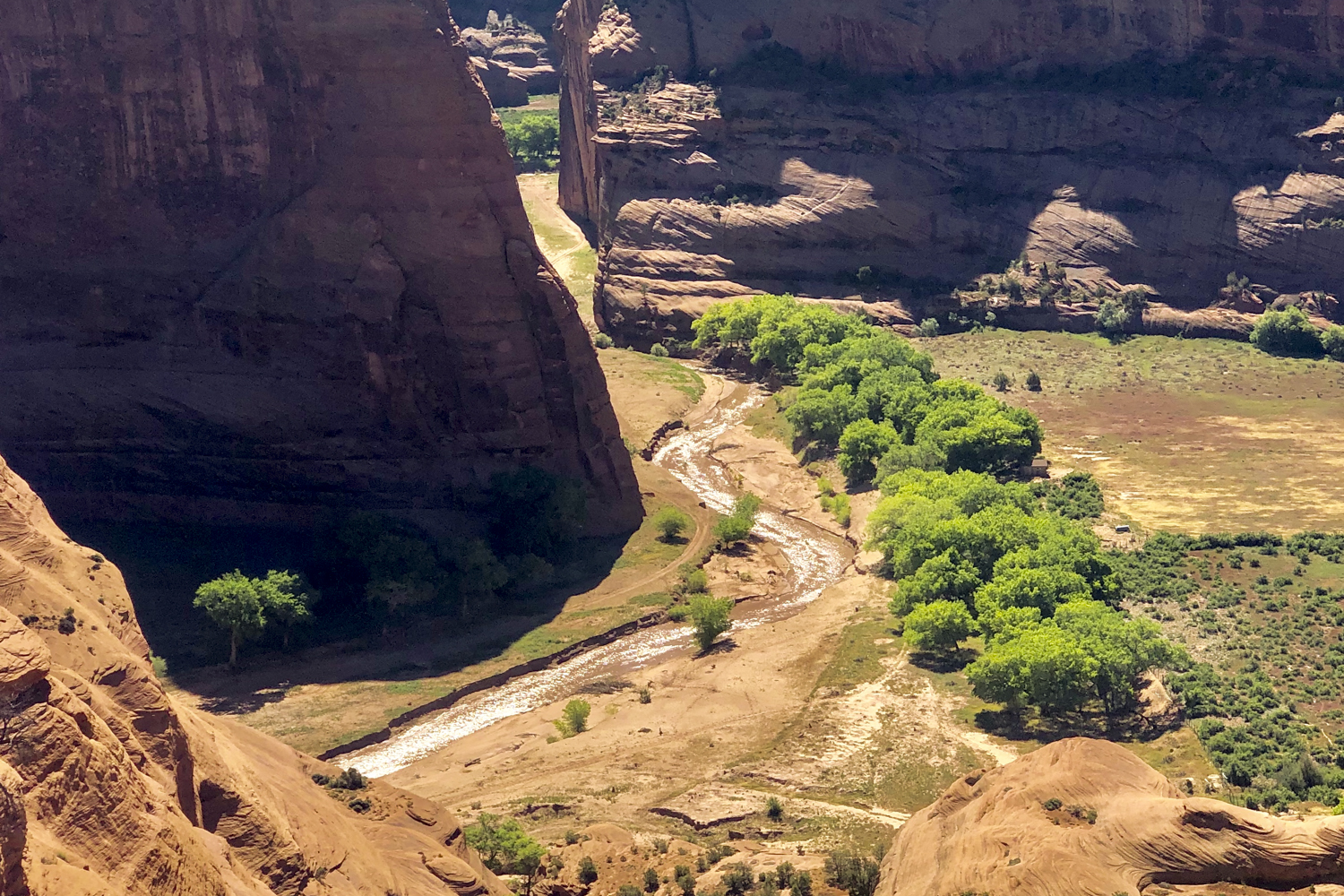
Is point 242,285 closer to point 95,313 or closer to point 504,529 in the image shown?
point 95,313

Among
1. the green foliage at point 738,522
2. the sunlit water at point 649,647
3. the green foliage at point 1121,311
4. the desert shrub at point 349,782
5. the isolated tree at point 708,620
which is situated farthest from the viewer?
the green foliage at point 1121,311

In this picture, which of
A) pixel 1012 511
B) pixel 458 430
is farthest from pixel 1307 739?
pixel 458 430

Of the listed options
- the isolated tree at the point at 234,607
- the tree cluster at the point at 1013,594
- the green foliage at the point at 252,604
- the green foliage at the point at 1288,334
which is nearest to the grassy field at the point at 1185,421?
the green foliage at the point at 1288,334

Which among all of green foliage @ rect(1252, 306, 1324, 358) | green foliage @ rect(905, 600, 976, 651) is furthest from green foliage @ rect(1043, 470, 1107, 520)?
green foliage @ rect(1252, 306, 1324, 358)

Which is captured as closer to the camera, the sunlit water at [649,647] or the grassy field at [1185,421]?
the sunlit water at [649,647]

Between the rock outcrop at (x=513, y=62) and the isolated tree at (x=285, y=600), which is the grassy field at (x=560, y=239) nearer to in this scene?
the rock outcrop at (x=513, y=62)

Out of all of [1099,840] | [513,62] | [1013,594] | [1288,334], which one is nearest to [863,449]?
[1013,594]
